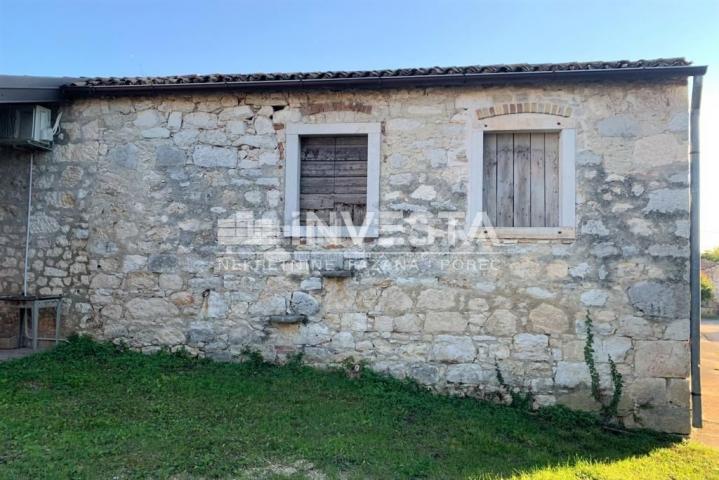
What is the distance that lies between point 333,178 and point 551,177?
245 centimetres

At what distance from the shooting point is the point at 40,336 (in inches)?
225

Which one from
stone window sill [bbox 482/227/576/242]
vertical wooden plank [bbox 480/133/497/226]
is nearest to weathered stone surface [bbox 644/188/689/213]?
stone window sill [bbox 482/227/576/242]

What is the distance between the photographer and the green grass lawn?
3.33 metres

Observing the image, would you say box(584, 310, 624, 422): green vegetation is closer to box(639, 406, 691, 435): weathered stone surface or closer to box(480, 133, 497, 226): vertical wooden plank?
box(639, 406, 691, 435): weathered stone surface

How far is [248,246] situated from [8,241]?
10.4 feet

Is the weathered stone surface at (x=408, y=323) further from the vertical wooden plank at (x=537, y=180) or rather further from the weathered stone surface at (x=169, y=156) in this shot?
the weathered stone surface at (x=169, y=156)

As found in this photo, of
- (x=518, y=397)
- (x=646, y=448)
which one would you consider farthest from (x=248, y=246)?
(x=646, y=448)

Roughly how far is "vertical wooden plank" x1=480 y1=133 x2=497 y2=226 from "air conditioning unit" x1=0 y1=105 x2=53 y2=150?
5295 millimetres

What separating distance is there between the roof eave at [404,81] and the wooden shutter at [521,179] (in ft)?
2.01

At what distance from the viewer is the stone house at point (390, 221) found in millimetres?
4770

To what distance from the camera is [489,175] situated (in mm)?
5152

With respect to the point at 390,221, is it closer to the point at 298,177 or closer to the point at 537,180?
the point at 298,177

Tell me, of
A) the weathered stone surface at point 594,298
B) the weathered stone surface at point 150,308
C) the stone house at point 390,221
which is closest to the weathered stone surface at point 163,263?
the stone house at point 390,221

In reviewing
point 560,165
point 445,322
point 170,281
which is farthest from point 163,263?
point 560,165
